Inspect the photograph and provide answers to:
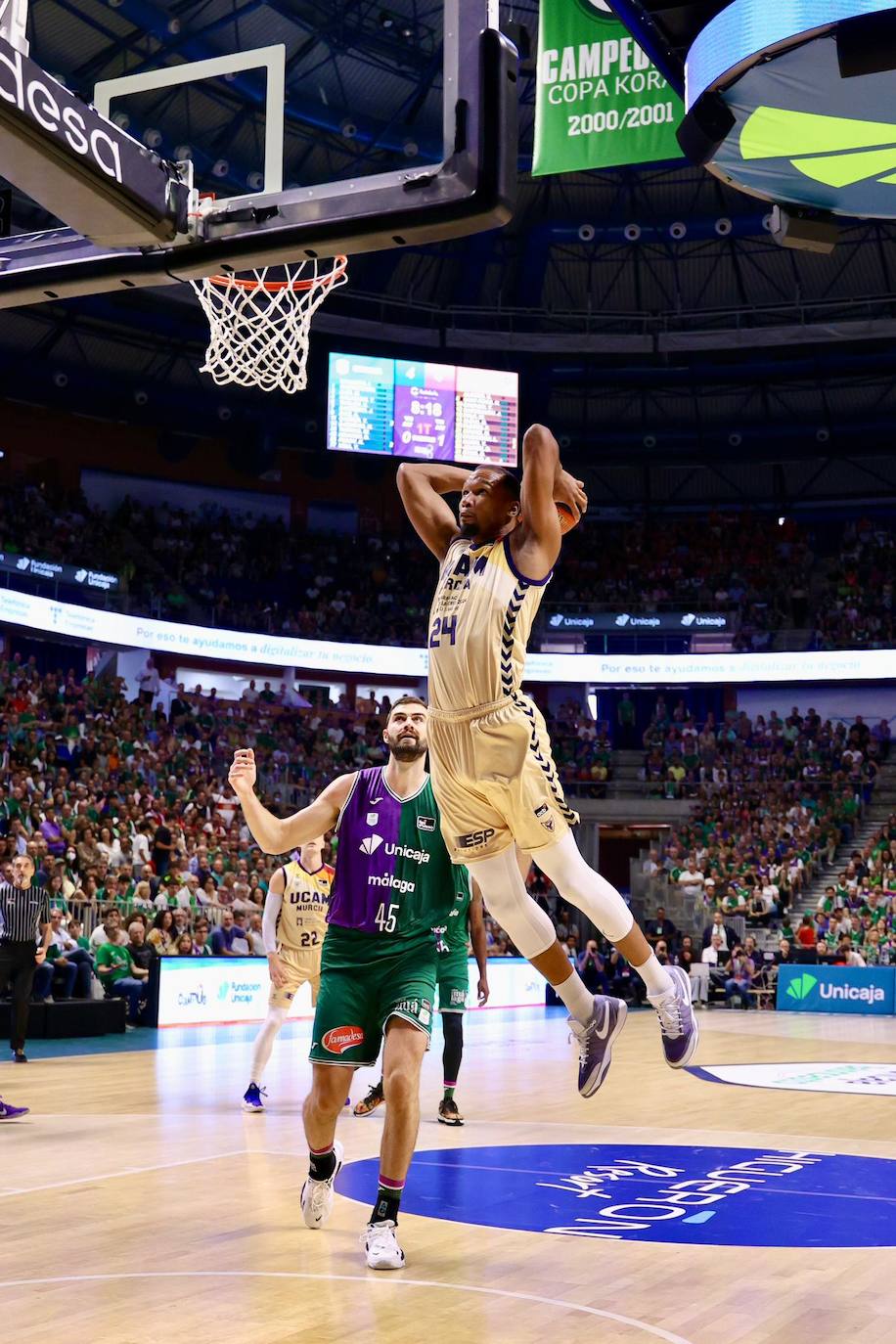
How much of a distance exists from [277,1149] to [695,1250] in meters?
3.26

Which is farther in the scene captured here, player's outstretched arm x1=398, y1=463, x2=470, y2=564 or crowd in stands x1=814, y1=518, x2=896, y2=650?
crowd in stands x1=814, y1=518, x2=896, y2=650

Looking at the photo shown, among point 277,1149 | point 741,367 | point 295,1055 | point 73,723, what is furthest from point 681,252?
point 277,1149

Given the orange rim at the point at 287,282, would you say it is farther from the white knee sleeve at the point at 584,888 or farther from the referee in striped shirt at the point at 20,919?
the white knee sleeve at the point at 584,888

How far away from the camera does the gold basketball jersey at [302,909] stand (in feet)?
35.0

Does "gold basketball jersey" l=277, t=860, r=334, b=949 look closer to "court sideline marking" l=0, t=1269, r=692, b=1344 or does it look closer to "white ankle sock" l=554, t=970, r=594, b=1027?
"white ankle sock" l=554, t=970, r=594, b=1027

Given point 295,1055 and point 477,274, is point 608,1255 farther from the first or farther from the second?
point 477,274

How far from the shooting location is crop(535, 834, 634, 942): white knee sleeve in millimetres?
5395

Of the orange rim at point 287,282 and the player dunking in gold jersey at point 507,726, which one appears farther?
the orange rim at point 287,282

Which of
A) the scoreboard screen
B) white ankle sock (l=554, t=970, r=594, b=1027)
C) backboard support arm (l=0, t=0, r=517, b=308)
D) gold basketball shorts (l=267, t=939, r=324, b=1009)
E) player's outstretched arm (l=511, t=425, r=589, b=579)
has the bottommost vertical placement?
gold basketball shorts (l=267, t=939, r=324, b=1009)

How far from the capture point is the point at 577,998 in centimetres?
571

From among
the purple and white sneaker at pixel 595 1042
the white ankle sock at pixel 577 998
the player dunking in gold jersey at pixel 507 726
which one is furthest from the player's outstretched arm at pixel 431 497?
the purple and white sneaker at pixel 595 1042

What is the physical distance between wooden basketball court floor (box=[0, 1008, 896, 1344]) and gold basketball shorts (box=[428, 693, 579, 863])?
1.67m

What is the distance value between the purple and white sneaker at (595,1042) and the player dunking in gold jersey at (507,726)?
0.02m

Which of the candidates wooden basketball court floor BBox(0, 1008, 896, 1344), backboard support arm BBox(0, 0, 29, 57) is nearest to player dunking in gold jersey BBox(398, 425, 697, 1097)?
wooden basketball court floor BBox(0, 1008, 896, 1344)
